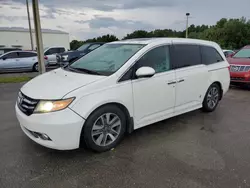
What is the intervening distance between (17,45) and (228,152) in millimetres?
47460

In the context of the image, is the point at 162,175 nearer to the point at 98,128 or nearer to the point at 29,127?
the point at 98,128

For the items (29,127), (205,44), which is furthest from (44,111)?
(205,44)

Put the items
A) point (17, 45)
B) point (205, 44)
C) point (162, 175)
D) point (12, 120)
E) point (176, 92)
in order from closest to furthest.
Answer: point (162, 175), point (176, 92), point (12, 120), point (205, 44), point (17, 45)

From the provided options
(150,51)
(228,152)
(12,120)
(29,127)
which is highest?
(150,51)

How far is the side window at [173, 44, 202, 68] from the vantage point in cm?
391

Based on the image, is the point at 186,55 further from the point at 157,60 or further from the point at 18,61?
the point at 18,61

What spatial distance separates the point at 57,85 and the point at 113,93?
79 cm

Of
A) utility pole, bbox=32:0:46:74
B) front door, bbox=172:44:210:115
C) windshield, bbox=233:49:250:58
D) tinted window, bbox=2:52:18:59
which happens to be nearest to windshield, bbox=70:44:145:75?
front door, bbox=172:44:210:115

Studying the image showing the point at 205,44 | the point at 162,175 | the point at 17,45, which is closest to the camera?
the point at 162,175

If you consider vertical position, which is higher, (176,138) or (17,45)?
(17,45)

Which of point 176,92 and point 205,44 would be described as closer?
point 176,92

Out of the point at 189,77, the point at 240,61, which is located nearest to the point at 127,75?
the point at 189,77

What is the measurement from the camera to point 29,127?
278 centimetres

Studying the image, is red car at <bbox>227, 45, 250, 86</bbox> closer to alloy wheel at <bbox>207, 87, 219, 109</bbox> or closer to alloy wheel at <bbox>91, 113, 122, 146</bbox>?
alloy wheel at <bbox>207, 87, 219, 109</bbox>
